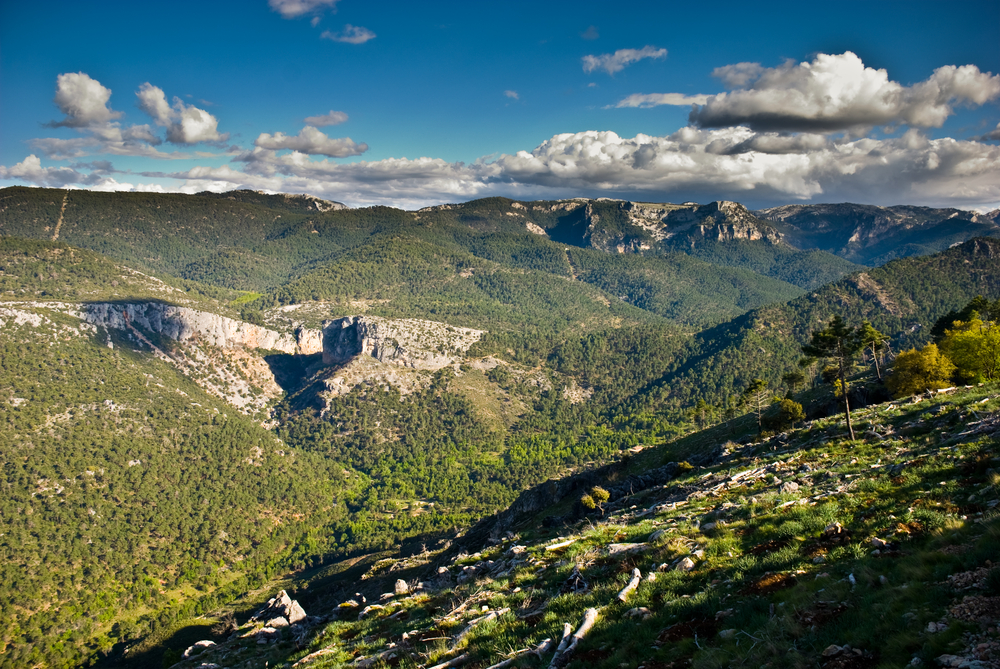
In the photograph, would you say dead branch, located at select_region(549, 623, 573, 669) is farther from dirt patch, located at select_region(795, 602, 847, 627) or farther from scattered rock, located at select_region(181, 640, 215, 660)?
scattered rock, located at select_region(181, 640, 215, 660)

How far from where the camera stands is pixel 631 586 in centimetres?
1500

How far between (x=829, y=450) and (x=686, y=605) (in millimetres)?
27915

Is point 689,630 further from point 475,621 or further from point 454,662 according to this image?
point 475,621

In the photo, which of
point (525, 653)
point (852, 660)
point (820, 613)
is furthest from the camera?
point (525, 653)

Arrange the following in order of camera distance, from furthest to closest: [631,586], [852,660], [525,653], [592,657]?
[631,586] → [525,653] → [592,657] → [852,660]

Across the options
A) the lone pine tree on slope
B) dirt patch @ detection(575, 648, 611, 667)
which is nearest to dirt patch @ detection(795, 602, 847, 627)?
dirt patch @ detection(575, 648, 611, 667)

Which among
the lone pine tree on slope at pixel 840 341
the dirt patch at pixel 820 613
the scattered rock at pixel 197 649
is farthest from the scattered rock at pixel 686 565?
the scattered rock at pixel 197 649

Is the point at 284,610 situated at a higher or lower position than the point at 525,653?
lower

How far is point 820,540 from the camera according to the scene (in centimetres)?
1454

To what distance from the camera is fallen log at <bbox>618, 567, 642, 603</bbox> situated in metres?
14.6

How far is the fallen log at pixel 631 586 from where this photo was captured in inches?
575

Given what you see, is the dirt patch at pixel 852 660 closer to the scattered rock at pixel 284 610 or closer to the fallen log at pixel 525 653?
the fallen log at pixel 525 653

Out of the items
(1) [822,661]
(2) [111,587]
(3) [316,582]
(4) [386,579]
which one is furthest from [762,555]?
(2) [111,587]

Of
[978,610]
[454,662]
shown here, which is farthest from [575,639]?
[978,610]
